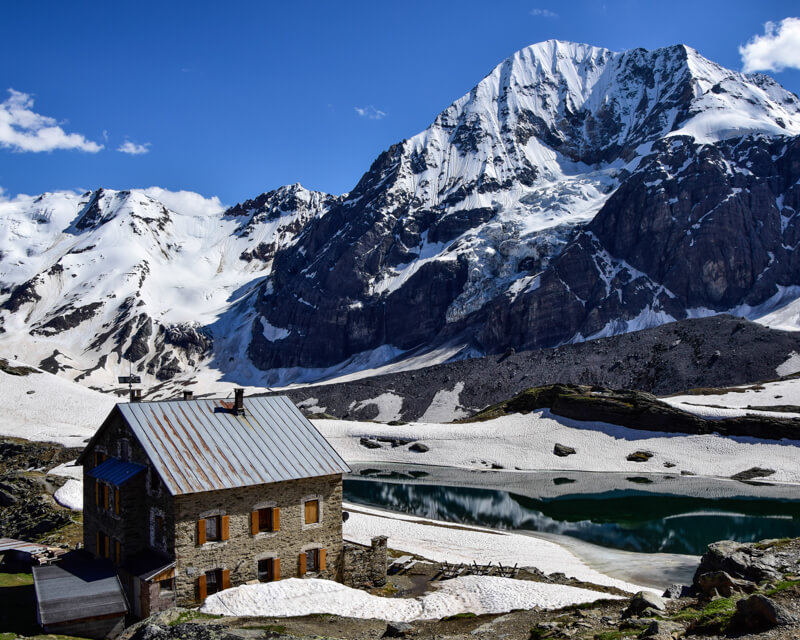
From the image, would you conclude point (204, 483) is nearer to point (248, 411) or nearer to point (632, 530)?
point (248, 411)

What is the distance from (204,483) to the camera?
3019 cm

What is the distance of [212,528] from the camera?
30.3 meters

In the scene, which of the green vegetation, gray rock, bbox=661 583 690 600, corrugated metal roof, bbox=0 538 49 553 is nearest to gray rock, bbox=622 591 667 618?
the green vegetation

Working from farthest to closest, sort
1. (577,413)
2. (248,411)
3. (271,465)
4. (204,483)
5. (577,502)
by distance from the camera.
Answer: (577,413), (577,502), (248,411), (271,465), (204,483)

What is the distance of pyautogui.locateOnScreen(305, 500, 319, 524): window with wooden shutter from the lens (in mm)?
33062

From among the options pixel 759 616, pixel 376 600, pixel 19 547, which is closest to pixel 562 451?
pixel 376 600

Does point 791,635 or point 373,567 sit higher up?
point 791,635

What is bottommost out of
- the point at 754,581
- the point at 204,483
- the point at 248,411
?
the point at 754,581

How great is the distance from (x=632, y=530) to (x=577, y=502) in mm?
13306

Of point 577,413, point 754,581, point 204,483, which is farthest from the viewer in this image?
point 577,413

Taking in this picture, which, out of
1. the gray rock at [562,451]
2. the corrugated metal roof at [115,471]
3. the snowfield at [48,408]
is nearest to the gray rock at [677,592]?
the corrugated metal roof at [115,471]

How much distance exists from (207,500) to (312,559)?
5.96 metres

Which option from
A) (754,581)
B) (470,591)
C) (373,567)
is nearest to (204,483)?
(373,567)

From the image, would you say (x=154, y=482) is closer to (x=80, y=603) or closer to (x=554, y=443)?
(x=80, y=603)
